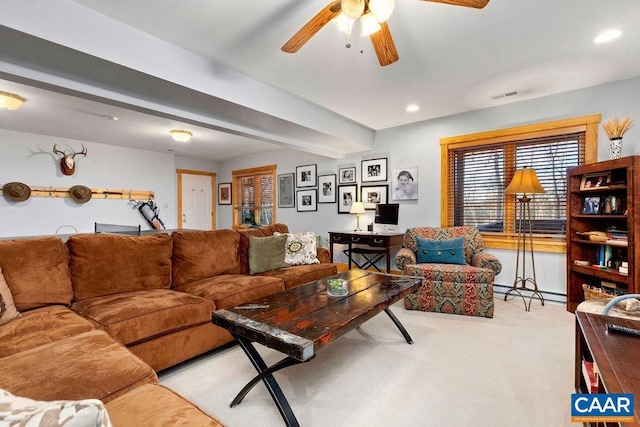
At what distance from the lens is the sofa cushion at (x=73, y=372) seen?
3.41 feet

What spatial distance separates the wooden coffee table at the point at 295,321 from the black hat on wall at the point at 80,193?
5055 mm

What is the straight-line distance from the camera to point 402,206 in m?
4.61

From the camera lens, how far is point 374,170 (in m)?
4.90

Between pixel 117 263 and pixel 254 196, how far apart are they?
4.62 meters

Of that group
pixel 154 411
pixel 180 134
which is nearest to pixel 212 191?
pixel 180 134

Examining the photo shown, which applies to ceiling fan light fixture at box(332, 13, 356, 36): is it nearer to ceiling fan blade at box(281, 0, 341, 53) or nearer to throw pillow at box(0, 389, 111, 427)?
ceiling fan blade at box(281, 0, 341, 53)

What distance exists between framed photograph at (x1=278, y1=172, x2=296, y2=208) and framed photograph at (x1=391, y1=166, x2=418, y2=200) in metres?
2.19

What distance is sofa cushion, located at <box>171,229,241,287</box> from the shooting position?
8.83 feet

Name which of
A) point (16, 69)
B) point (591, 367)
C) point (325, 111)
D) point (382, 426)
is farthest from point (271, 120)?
point (591, 367)

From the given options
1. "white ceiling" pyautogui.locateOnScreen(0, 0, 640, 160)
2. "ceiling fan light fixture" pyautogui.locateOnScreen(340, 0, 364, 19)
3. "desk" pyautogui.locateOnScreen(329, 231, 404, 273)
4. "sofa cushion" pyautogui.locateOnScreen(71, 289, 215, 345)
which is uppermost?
"white ceiling" pyautogui.locateOnScreen(0, 0, 640, 160)

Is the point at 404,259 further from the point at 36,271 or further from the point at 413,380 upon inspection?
the point at 36,271

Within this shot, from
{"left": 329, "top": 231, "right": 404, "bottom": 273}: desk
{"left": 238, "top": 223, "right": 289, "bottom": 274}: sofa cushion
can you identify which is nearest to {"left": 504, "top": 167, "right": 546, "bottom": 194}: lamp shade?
{"left": 329, "top": 231, "right": 404, "bottom": 273}: desk

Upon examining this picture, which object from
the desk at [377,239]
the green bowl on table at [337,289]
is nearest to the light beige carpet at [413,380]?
the green bowl on table at [337,289]

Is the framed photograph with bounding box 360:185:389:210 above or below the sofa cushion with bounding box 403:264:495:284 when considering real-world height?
above
